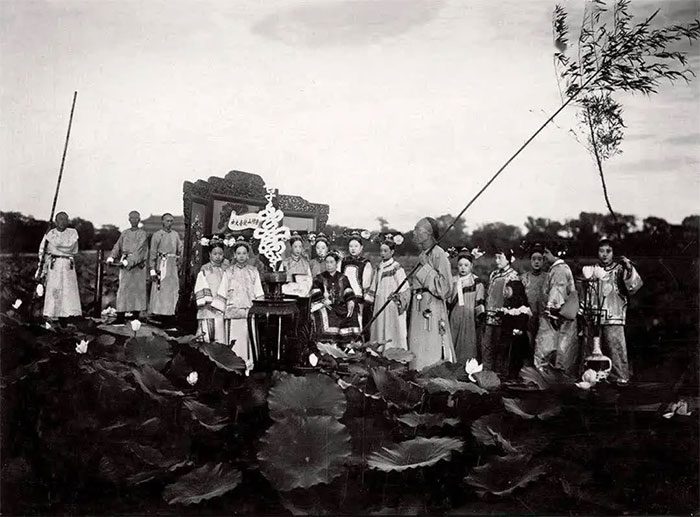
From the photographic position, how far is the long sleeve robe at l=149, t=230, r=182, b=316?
383cm

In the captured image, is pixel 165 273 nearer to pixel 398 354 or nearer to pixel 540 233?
pixel 398 354

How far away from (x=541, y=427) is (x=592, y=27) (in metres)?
1.69

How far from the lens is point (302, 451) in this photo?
1.54 meters

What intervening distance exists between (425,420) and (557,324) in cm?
201

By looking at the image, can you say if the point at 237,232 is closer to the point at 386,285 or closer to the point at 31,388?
the point at 386,285

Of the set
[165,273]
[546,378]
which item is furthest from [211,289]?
[546,378]

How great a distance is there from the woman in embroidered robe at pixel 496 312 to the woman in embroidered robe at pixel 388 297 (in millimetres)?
481

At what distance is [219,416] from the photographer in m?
1.66

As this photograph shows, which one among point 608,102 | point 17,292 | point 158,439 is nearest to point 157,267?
point 17,292

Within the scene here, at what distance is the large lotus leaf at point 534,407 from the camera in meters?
1.63

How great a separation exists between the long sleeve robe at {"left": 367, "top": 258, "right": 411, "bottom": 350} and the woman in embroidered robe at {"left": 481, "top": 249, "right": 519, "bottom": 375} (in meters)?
0.48

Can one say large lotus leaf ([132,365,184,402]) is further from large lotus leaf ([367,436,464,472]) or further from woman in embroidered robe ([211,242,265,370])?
woman in embroidered robe ([211,242,265,370])

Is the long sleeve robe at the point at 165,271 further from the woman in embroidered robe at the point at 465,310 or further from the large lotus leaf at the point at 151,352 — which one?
the large lotus leaf at the point at 151,352

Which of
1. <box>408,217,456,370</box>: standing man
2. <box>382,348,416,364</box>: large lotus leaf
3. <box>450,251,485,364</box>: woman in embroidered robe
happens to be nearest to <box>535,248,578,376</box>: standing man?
<box>450,251,485,364</box>: woman in embroidered robe
